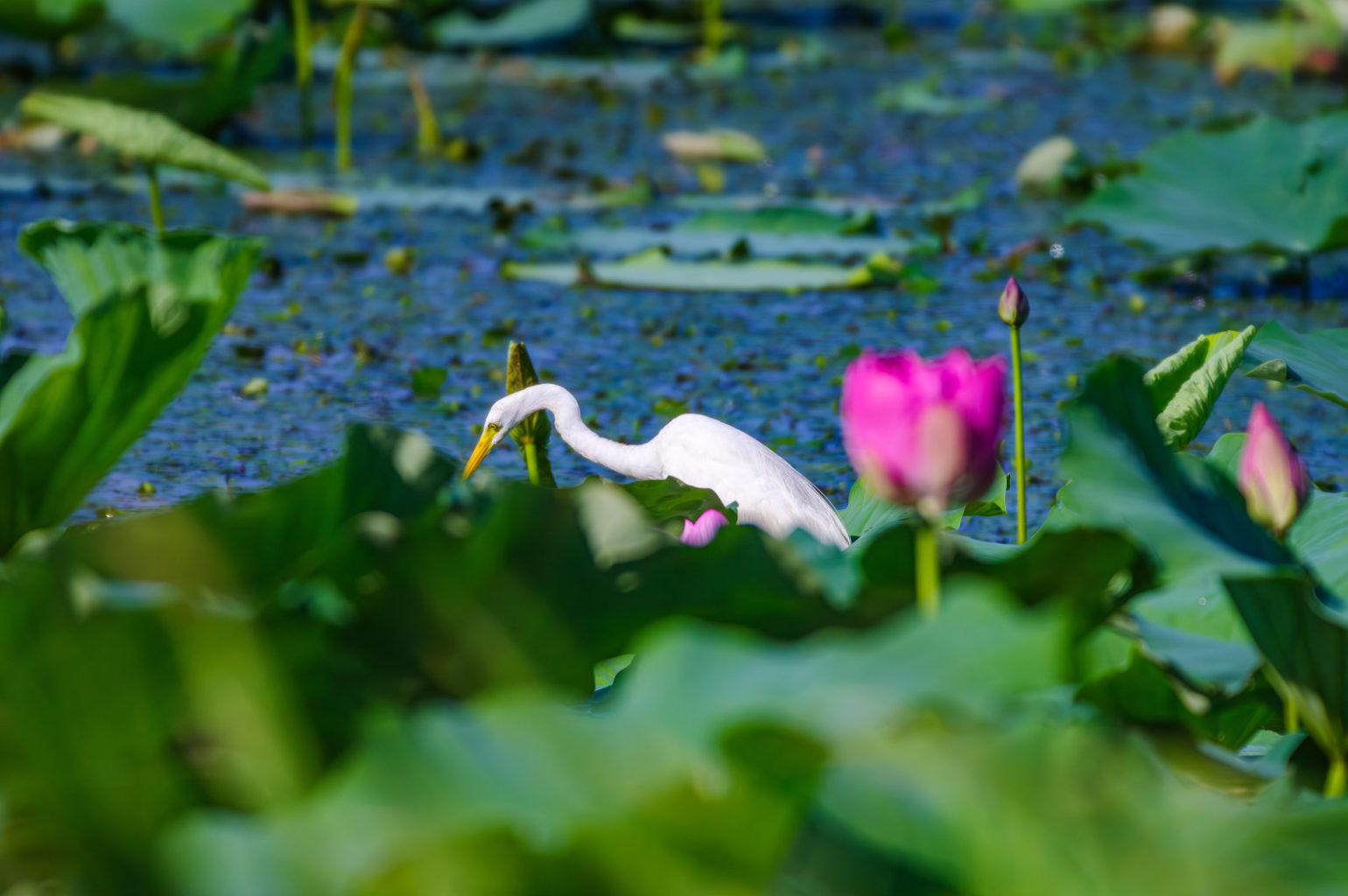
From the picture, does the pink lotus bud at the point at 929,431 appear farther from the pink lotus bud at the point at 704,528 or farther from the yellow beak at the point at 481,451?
the yellow beak at the point at 481,451

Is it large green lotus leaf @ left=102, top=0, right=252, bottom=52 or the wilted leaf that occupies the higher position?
large green lotus leaf @ left=102, top=0, right=252, bottom=52

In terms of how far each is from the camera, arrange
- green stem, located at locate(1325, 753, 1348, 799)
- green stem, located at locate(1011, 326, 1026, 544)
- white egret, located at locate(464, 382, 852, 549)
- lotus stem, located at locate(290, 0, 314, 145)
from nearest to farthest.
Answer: green stem, located at locate(1325, 753, 1348, 799) < green stem, located at locate(1011, 326, 1026, 544) < white egret, located at locate(464, 382, 852, 549) < lotus stem, located at locate(290, 0, 314, 145)

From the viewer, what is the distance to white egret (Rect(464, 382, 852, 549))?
1.77 metres

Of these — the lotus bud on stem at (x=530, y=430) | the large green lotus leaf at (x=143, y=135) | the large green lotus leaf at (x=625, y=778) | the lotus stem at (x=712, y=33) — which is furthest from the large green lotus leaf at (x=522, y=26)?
the large green lotus leaf at (x=625, y=778)

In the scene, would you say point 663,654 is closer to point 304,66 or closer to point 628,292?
point 628,292

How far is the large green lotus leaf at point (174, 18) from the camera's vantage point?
15.6 feet

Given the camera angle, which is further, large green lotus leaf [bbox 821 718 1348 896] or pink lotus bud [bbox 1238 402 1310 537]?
pink lotus bud [bbox 1238 402 1310 537]

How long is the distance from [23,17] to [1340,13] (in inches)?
151

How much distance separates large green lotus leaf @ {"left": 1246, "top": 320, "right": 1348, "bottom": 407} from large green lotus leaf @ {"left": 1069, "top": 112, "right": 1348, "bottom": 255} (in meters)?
1.49

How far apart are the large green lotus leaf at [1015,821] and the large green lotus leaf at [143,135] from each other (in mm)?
2298

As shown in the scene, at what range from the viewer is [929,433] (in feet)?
2.68

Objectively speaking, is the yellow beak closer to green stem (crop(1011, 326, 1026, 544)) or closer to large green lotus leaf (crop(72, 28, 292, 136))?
green stem (crop(1011, 326, 1026, 544))

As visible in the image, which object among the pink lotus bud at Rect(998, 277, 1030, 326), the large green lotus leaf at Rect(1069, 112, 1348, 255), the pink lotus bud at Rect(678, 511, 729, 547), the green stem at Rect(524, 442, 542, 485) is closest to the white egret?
the green stem at Rect(524, 442, 542, 485)

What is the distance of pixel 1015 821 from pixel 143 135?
2476 mm
